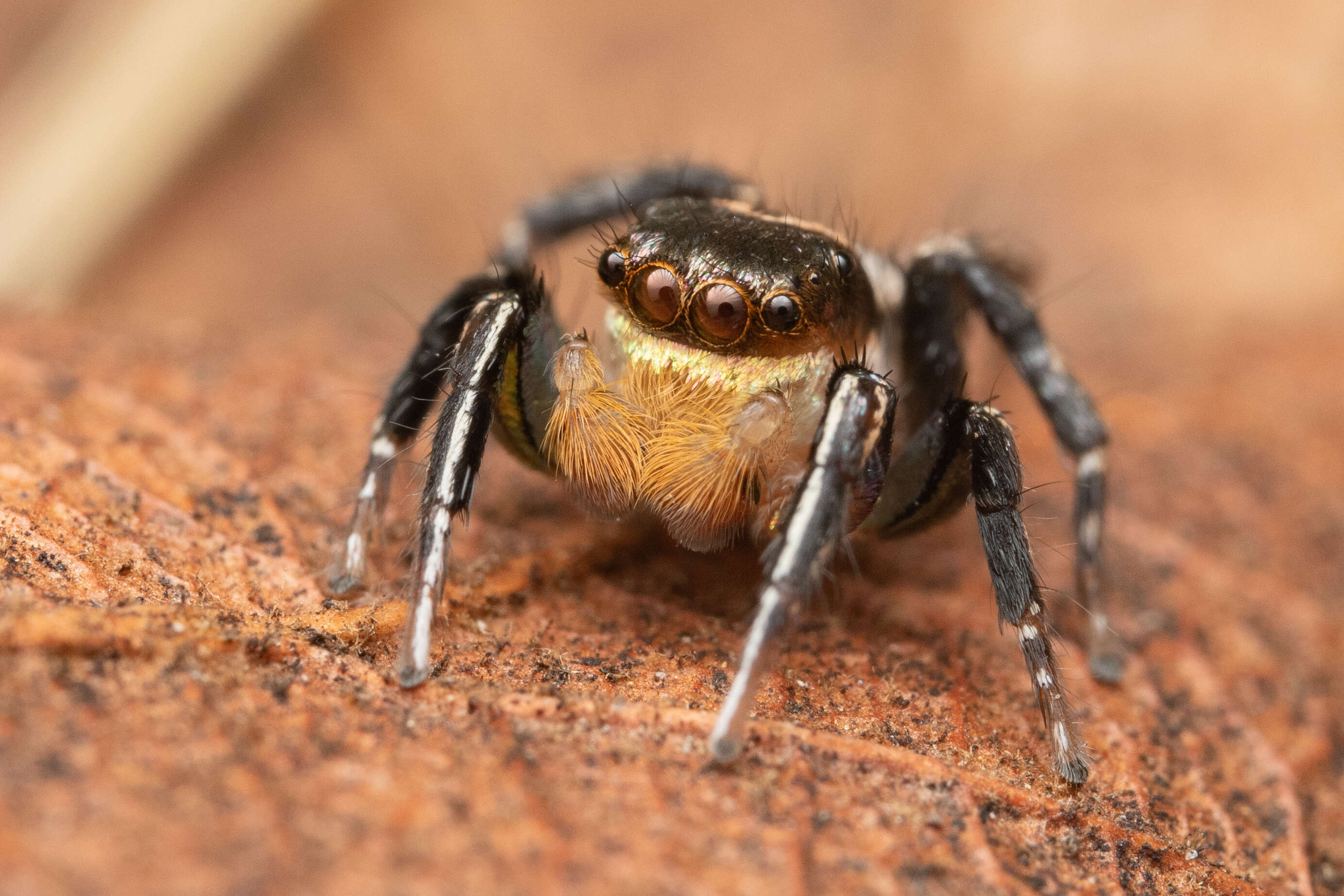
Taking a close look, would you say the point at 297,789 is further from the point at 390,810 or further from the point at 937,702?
the point at 937,702

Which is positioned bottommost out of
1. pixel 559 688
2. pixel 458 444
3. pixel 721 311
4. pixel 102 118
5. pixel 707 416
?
pixel 559 688

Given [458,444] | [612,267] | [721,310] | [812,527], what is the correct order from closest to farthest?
[812,527]
[458,444]
[721,310]
[612,267]

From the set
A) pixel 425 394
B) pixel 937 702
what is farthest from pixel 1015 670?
pixel 425 394

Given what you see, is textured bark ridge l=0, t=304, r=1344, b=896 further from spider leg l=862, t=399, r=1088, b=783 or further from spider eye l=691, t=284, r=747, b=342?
spider eye l=691, t=284, r=747, b=342

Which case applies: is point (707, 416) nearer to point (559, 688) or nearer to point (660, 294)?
point (660, 294)

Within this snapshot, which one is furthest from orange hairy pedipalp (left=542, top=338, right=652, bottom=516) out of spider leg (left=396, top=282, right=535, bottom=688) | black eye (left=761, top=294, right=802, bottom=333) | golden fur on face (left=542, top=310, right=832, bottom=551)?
black eye (left=761, top=294, right=802, bottom=333)

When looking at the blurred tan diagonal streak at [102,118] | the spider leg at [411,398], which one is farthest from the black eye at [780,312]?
the blurred tan diagonal streak at [102,118]

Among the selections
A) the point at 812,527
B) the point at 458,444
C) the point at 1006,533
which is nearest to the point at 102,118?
the point at 458,444
